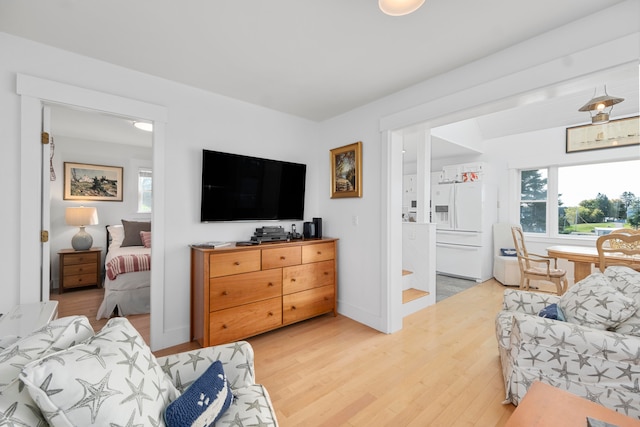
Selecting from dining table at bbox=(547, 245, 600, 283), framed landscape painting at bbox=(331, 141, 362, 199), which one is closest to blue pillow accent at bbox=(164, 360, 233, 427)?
framed landscape painting at bbox=(331, 141, 362, 199)

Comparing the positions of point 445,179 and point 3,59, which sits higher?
point 3,59

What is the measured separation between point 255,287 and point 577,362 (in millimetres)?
2321

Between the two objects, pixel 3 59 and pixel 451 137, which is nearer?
pixel 3 59

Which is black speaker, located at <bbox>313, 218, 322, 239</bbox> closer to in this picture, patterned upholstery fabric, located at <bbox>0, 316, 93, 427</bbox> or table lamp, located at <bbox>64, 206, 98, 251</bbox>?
patterned upholstery fabric, located at <bbox>0, 316, 93, 427</bbox>

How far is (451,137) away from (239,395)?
4.57 m

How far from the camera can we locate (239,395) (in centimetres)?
122

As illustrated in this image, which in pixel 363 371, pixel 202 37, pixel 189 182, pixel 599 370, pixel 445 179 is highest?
pixel 202 37

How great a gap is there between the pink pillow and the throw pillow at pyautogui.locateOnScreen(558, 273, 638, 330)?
4.89 metres

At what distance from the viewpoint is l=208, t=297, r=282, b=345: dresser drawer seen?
241 cm

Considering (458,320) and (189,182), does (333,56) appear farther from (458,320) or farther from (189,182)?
(458,320)

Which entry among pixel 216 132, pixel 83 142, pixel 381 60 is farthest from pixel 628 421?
pixel 83 142

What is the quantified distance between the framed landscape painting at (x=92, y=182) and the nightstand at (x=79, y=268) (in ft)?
2.91

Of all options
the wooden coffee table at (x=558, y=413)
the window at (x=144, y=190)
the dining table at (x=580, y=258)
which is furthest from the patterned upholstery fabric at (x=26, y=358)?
the dining table at (x=580, y=258)

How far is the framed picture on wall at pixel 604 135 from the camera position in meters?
4.00
